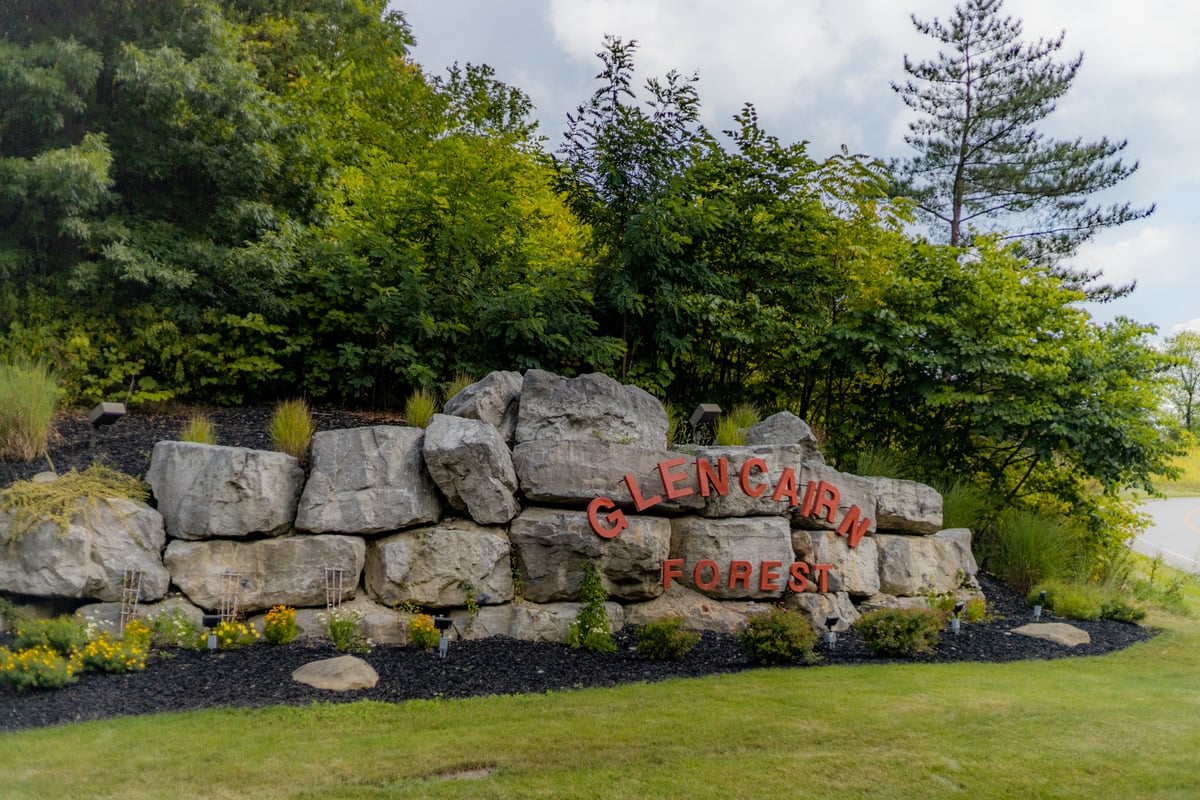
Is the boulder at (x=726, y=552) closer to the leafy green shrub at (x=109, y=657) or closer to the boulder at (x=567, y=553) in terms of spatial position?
the boulder at (x=567, y=553)

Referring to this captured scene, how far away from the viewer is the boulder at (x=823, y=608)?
8344 mm

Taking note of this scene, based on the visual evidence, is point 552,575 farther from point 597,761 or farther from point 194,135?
point 194,135

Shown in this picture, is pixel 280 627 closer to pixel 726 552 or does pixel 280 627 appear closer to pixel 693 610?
pixel 693 610

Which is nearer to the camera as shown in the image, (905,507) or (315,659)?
(315,659)

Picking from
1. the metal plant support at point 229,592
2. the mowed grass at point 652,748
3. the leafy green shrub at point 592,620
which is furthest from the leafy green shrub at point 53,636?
the leafy green shrub at point 592,620

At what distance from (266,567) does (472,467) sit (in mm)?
1898

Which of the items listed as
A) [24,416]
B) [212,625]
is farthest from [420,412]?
[24,416]

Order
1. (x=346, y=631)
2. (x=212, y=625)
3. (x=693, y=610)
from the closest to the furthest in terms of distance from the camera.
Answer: (x=212, y=625)
(x=346, y=631)
(x=693, y=610)

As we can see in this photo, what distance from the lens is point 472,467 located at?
296 inches

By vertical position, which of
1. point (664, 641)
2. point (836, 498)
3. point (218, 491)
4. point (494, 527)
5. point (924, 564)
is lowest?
point (664, 641)

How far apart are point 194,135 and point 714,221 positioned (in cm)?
627

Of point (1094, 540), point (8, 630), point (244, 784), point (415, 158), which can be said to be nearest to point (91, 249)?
point (8, 630)

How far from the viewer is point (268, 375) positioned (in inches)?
391

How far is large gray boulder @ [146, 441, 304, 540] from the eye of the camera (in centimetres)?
706
